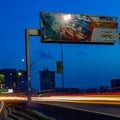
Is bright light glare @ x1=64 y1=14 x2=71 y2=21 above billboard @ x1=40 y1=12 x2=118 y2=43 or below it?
above

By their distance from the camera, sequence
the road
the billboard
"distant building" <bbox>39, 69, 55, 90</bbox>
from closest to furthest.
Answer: the road → the billboard → "distant building" <bbox>39, 69, 55, 90</bbox>

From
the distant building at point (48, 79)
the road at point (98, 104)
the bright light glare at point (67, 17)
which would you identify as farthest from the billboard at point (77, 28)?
the distant building at point (48, 79)

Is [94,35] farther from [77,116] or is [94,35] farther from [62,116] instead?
[77,116]

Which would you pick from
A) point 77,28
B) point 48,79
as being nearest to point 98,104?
point 77,28

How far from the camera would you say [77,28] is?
43312 millimetres

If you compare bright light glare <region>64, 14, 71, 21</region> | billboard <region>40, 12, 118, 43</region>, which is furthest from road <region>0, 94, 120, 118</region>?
bright light glare <region>64, 14, 71, 21</region>

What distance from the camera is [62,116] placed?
24219 mm

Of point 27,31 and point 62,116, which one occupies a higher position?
point 27,31

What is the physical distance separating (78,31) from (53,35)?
2604 mm

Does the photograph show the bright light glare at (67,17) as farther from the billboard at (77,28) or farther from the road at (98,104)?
the road at (98,104)

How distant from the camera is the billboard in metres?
42.2

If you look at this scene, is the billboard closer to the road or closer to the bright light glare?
the bright light glare

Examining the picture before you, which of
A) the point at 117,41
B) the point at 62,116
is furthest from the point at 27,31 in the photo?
the point at 62,116

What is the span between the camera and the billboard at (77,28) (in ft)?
139
